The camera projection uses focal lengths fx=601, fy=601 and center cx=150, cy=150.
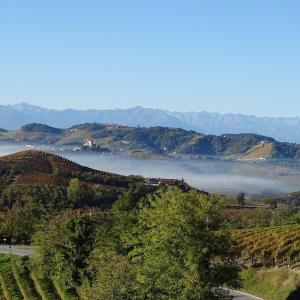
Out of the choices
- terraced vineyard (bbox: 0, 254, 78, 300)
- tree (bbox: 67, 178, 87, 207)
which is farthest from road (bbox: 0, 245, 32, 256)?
tree (bbox: 67, 178, 87, 207)

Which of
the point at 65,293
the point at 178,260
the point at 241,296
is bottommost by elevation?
the point at 65,293

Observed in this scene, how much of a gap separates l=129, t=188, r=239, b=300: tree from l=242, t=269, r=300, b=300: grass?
8.07 m

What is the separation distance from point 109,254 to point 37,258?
84.0 ft

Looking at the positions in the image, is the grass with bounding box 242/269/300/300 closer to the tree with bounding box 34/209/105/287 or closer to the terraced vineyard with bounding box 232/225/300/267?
the terraced vineyard with bounding box 232/225/300/267

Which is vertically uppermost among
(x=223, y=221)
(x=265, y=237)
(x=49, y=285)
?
(x=223, y=221)

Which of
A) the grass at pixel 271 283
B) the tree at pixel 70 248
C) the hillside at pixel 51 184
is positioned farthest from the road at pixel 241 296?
the hillside at pixel 51 184

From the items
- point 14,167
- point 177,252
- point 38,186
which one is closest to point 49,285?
point 177,252

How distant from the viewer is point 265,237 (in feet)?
248

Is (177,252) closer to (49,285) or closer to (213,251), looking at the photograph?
(213,251)

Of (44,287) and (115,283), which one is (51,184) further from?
(115,283)

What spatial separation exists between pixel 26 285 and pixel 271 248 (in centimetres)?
2720

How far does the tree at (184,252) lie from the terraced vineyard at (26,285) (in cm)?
1877

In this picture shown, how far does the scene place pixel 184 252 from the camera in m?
39.8

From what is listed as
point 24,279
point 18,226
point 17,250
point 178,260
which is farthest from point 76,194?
point 178,260
